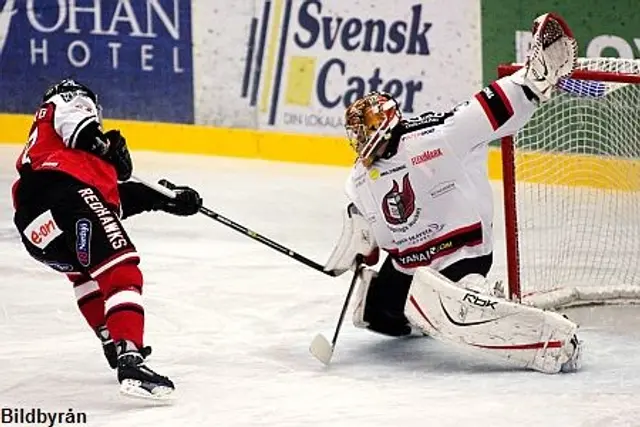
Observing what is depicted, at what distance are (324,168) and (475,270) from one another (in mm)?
3210

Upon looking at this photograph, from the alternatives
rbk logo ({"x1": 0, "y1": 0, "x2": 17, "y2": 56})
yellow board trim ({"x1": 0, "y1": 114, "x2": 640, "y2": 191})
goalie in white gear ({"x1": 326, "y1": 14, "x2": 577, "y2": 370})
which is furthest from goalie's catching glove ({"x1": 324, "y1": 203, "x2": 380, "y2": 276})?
rbk logo ({"x1": 0, "y1": 0, "x2": 17, "y2": 56})

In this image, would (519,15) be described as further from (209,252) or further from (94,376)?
(94,376)

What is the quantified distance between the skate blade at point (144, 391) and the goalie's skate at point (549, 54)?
49.4 inches

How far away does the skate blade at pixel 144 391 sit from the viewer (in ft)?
13.0

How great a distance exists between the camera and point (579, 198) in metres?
5.69

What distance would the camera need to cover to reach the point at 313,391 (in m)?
4.21

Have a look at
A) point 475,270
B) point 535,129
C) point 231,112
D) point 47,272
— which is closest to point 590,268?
point 535,129

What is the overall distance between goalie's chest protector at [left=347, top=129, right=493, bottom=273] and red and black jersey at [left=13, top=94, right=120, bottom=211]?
2.42 feet

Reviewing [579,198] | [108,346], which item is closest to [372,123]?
[108,346]

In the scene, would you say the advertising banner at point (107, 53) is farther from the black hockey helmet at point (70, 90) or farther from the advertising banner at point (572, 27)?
the black hockey helmet at point (70, 90)

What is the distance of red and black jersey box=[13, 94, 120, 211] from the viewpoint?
13.7 ft

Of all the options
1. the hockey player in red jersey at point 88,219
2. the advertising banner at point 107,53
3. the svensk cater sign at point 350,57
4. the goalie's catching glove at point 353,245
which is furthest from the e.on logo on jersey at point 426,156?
the advertising banner at point 107,53

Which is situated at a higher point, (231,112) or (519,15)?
(519,15)

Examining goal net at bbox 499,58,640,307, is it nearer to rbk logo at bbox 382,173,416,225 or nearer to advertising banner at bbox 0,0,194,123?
rbk logo at bbox 382,173,416,225
